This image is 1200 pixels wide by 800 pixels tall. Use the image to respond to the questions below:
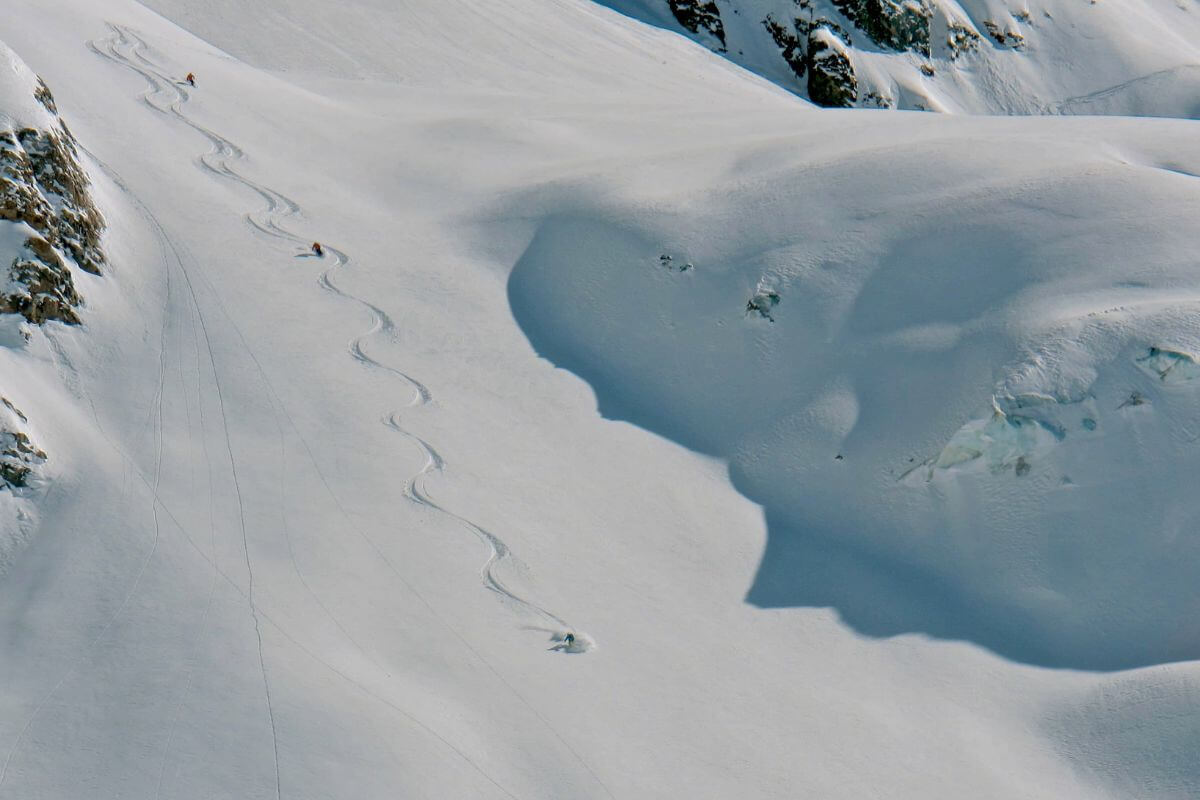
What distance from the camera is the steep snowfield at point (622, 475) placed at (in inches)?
593

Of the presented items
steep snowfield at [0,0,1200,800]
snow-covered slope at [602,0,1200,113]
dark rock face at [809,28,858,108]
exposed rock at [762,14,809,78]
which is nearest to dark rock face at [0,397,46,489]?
steep snowfield at [0,0,1200,800]

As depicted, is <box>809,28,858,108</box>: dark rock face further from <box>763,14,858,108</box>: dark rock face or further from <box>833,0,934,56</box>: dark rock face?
<box>833,0,934,56</box>: dark rock face

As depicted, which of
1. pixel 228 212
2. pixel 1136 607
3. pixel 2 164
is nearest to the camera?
pixel 1136 607

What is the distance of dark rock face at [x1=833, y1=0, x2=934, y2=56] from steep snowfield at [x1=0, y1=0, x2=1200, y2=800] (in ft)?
87.6

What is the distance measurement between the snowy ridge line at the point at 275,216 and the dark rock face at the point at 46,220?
4517 millimetres

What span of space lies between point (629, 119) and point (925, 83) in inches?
979

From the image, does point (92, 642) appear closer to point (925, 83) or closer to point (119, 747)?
point (119, 747)

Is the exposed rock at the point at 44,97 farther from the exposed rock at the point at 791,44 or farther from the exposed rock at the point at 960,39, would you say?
the exposed rock at the point at 960,39

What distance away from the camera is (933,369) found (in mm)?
20625

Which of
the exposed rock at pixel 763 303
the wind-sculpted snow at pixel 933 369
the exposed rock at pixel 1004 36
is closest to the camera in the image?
the wind-sculpted snow at pixel 933 369

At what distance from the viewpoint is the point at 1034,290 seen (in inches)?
835

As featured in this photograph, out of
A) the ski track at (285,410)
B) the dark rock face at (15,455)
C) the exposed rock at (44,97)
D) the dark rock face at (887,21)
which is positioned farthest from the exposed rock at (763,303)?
the dark rock face at (887,21)

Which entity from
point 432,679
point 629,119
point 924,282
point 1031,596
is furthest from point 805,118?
point 432,679

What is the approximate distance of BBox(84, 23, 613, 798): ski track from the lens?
50.2 ft
